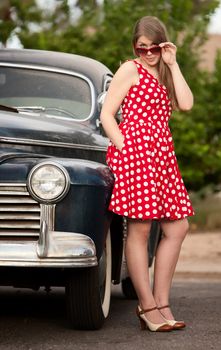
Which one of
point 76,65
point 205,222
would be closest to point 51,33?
point 205,222

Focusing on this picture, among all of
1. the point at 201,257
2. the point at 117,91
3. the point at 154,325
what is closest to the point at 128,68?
the point at 117,91

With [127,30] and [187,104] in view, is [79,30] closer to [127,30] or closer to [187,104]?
[127,30]

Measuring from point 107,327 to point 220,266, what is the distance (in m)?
4.77

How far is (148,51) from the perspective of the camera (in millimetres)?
5922

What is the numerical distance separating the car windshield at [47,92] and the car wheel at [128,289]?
1628 millimetres

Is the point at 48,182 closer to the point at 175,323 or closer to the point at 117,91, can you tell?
the point at 117,91

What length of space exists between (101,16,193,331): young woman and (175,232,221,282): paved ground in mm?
4183

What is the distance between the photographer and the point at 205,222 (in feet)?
54.6

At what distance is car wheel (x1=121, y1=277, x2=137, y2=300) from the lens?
8.02 m

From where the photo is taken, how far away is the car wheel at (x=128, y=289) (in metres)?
8.02

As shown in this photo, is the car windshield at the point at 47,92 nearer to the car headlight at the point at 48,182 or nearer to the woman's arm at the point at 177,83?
the woman's arm at the point at 177,83

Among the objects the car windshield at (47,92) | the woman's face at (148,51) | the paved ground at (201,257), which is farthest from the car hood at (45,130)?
the paved ground at (201,257)

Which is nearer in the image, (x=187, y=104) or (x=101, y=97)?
(x=187, y=104)

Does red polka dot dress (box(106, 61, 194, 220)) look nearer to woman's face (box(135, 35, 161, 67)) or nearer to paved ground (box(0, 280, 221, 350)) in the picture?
woman's face (box(135, 35, 161, 67))
